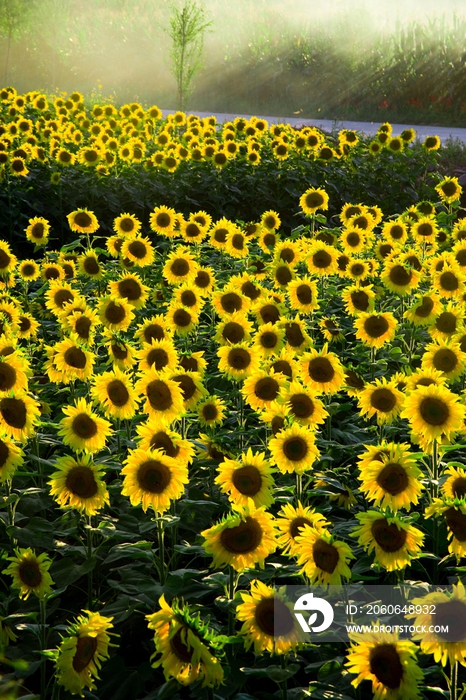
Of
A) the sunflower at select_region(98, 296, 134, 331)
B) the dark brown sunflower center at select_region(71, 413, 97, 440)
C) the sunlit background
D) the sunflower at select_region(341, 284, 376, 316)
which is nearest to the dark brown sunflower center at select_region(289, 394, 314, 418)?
the dark brown sunflower center at select_region(71, 413, 97, 440)

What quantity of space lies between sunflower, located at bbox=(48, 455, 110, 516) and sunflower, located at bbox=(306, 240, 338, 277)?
3170 millimetres

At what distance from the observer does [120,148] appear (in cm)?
965

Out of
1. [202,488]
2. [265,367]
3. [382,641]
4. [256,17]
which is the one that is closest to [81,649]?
[382,641]

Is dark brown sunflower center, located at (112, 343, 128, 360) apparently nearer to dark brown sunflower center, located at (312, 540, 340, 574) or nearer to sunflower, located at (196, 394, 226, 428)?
sunflower, located at (196, 394, 226, 428)

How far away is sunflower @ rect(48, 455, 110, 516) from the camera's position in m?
2.79

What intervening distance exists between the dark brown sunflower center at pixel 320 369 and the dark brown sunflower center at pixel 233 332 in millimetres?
550

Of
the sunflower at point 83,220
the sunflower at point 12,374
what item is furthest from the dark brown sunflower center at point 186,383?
the sunflower at point 83,220

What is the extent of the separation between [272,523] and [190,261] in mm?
3233

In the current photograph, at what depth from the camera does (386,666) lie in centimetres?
202

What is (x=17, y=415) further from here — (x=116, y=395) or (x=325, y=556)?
(x=325, y=556)

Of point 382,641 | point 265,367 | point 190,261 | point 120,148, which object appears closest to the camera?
point 382,641

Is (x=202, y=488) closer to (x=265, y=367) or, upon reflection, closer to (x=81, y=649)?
(x=265, y=367)

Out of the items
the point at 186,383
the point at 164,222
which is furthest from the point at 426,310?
Result: the point at 164,222

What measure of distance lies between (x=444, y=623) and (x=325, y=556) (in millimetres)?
396
